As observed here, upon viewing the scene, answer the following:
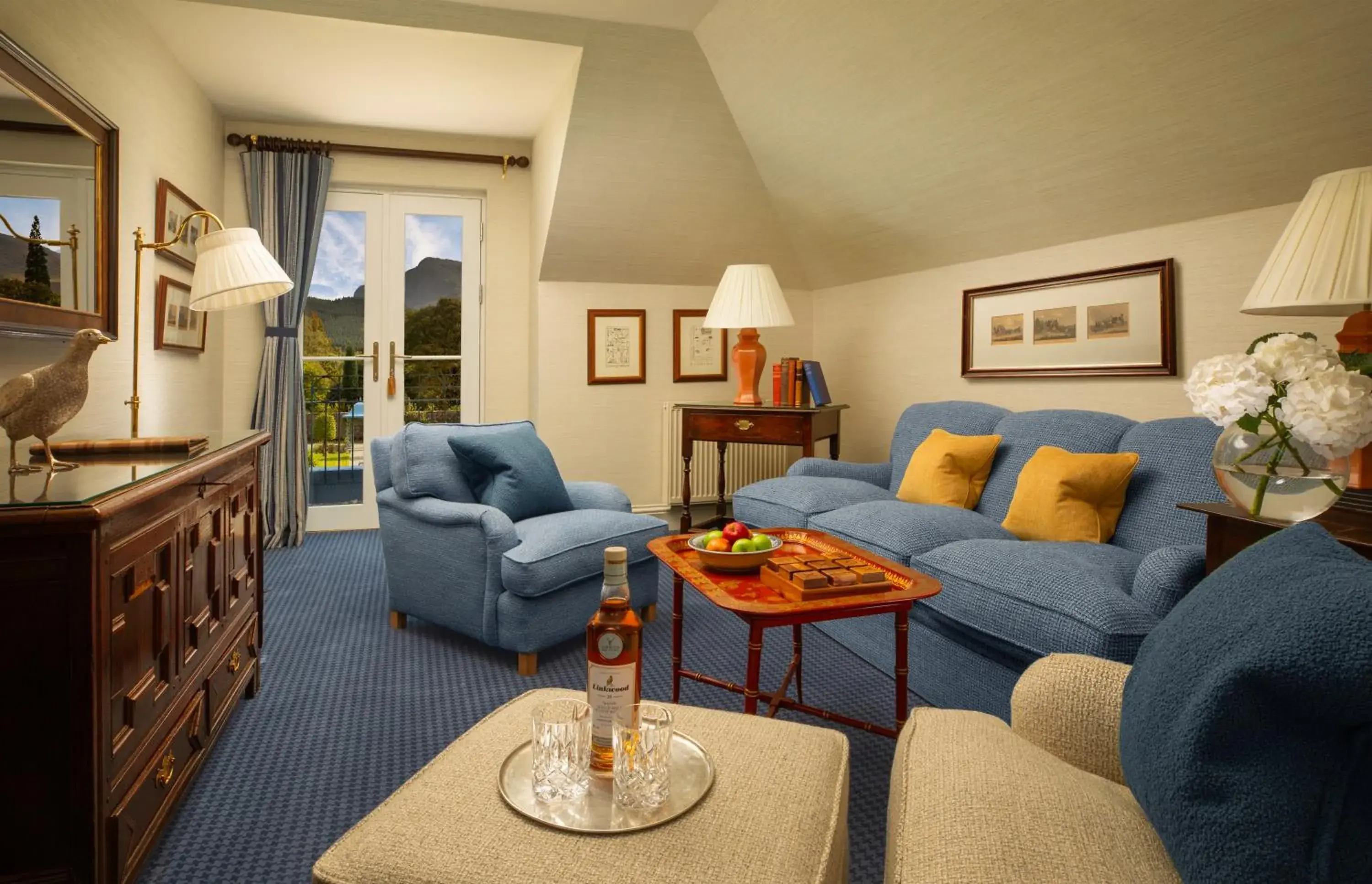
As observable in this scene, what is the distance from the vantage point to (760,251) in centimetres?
516

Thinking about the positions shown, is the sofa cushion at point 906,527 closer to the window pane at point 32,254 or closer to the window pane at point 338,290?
the window pane at point 32,254

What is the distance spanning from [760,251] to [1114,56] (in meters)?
2.63

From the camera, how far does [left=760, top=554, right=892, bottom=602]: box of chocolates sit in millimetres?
2035

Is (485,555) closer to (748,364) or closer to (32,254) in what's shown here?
(32,254)

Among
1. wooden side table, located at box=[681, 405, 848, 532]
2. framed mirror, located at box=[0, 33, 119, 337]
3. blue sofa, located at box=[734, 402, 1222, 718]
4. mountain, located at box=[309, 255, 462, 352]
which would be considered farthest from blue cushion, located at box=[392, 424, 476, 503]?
mountain, located at box=[309, 255, 462, 352]

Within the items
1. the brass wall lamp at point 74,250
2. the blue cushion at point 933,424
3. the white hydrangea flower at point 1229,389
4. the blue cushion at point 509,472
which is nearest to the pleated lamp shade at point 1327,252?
the white hydrangea flower at point 1229,389

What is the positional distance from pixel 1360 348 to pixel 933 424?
6.39 ft

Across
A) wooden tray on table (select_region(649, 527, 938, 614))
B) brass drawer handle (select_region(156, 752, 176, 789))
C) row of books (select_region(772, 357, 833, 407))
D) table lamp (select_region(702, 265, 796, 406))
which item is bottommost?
brass drawer handle (select_region(156, 752, 176, 789))

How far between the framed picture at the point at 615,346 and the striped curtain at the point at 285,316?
167cm

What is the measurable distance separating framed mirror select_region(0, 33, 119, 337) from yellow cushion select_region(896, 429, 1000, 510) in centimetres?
292

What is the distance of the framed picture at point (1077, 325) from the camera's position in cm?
318

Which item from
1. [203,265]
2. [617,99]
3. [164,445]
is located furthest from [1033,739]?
[617,99]

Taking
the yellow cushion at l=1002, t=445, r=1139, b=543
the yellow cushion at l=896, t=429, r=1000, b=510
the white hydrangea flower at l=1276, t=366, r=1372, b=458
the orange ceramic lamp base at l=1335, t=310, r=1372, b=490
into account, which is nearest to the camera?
the white hydrangea flower at l=1276, t=366, r=1372, b=458

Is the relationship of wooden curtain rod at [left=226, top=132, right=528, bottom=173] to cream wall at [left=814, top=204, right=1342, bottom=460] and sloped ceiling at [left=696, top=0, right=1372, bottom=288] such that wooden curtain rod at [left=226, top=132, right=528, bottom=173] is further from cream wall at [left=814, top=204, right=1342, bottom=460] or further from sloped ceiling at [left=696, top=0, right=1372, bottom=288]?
cream wall at [left=814, top=204, right=1342, bottom=460]
